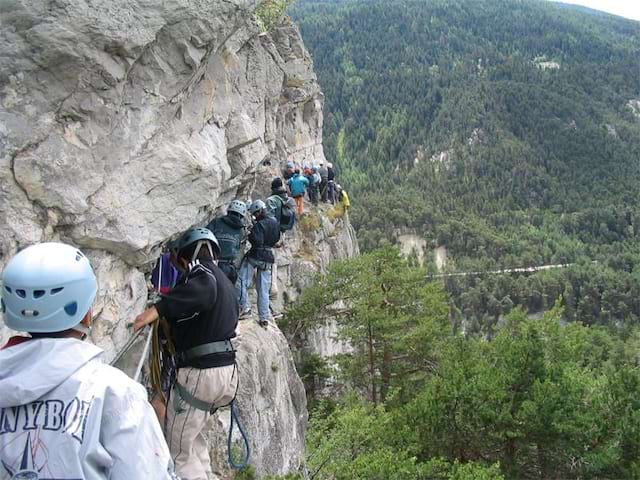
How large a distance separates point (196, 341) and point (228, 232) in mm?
3464

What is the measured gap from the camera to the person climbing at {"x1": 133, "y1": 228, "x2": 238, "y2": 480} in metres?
4.34

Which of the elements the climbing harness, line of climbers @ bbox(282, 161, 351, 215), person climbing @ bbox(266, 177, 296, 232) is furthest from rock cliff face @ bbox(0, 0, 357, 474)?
line of climbers @ bbox(282, 161, 351, 215)

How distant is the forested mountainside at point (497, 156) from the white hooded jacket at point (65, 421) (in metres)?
74.4

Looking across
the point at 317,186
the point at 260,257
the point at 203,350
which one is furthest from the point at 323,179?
the point at 203,350

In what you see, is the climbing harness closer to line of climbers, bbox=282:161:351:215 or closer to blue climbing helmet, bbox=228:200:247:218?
blue climbing helmet, bbox=228:200:247:218

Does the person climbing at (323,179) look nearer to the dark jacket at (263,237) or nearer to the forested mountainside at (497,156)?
the dark jacket at (263,237)

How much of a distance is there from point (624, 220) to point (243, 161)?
121049 millimetres

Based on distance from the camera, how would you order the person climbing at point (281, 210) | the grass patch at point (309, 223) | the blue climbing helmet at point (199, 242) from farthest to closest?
the grass patch at point (309, 223) < the person climbing at point (281, 210) < the blue climbing helmet at point (199, 242)

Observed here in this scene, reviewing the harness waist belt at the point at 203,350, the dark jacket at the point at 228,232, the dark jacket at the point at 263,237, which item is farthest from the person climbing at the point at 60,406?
the dark jacket at the point at 263,237

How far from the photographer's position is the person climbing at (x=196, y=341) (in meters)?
4.34

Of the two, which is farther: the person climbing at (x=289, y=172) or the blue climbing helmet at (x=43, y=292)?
the person climbing at (x=289, y=172)

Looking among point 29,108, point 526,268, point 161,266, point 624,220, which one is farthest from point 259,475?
point 624,220

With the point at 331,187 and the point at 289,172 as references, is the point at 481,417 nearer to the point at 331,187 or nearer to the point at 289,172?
the point at 289,172

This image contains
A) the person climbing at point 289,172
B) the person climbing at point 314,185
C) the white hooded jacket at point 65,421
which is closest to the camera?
the white hooded jacket at point 65,421
